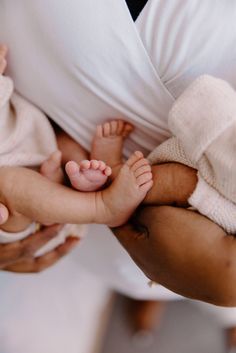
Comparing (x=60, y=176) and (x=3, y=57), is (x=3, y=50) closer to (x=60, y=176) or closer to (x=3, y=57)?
(x=3, y=57)

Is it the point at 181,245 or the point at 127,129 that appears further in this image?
the point at 127,129

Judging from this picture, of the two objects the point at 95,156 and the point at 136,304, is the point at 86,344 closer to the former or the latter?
the point at 136,304

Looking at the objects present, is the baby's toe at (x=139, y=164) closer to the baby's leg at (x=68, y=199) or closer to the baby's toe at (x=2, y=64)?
the baby's leg at (x=68, y=199)

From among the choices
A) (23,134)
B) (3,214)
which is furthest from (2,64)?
(3,214)

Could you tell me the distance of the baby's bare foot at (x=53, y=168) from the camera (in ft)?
2.25

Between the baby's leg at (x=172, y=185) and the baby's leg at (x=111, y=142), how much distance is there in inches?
3.6

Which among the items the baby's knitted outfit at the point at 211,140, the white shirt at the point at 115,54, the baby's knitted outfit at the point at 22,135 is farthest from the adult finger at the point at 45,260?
the baby's knitted outfit at the point at 211,140

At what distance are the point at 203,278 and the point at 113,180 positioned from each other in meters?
0.22

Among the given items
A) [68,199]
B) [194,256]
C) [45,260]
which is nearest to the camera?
[194,256]

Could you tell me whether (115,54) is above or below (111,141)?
above

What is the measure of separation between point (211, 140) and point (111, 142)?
0.18m

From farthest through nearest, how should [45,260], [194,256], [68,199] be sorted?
1. [45,260]
2. [68,199]
3. [194,256]

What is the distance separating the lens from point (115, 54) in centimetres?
60

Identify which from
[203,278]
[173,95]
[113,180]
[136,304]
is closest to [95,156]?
[113,180]
